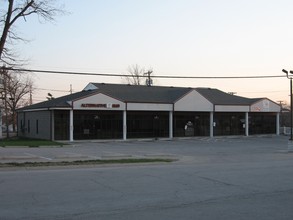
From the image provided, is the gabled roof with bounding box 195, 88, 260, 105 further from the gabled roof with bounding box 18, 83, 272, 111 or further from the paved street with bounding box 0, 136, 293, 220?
the paved street with bounding box 0, 136, 293, 220

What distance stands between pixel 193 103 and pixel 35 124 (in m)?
18.1

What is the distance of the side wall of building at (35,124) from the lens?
47438 millimetres

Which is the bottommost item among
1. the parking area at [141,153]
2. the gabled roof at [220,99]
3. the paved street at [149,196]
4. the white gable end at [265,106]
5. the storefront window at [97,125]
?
the parking area at [141,153]

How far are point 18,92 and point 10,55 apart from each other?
5233cm

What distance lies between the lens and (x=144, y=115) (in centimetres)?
5147

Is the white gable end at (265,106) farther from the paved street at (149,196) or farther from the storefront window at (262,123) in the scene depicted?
the paved street at (149,196)

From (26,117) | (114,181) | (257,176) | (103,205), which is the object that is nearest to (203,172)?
(257,176)

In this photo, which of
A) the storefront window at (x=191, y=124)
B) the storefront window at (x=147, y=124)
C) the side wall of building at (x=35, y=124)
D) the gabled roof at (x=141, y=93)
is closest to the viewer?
the side wall of building at (x=35, y=124)

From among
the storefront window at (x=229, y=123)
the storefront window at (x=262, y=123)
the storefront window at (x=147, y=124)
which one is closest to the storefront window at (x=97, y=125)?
the storefront window at (x=147, y=124)

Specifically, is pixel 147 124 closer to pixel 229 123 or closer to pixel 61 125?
pixel 61 125

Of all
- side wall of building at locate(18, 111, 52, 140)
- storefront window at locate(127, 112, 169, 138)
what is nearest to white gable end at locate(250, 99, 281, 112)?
storefront window at locate(127, 112, 169, 138)

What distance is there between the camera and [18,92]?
75375mm

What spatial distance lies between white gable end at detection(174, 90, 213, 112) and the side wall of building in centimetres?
1427

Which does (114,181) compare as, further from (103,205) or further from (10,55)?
(10,55)
